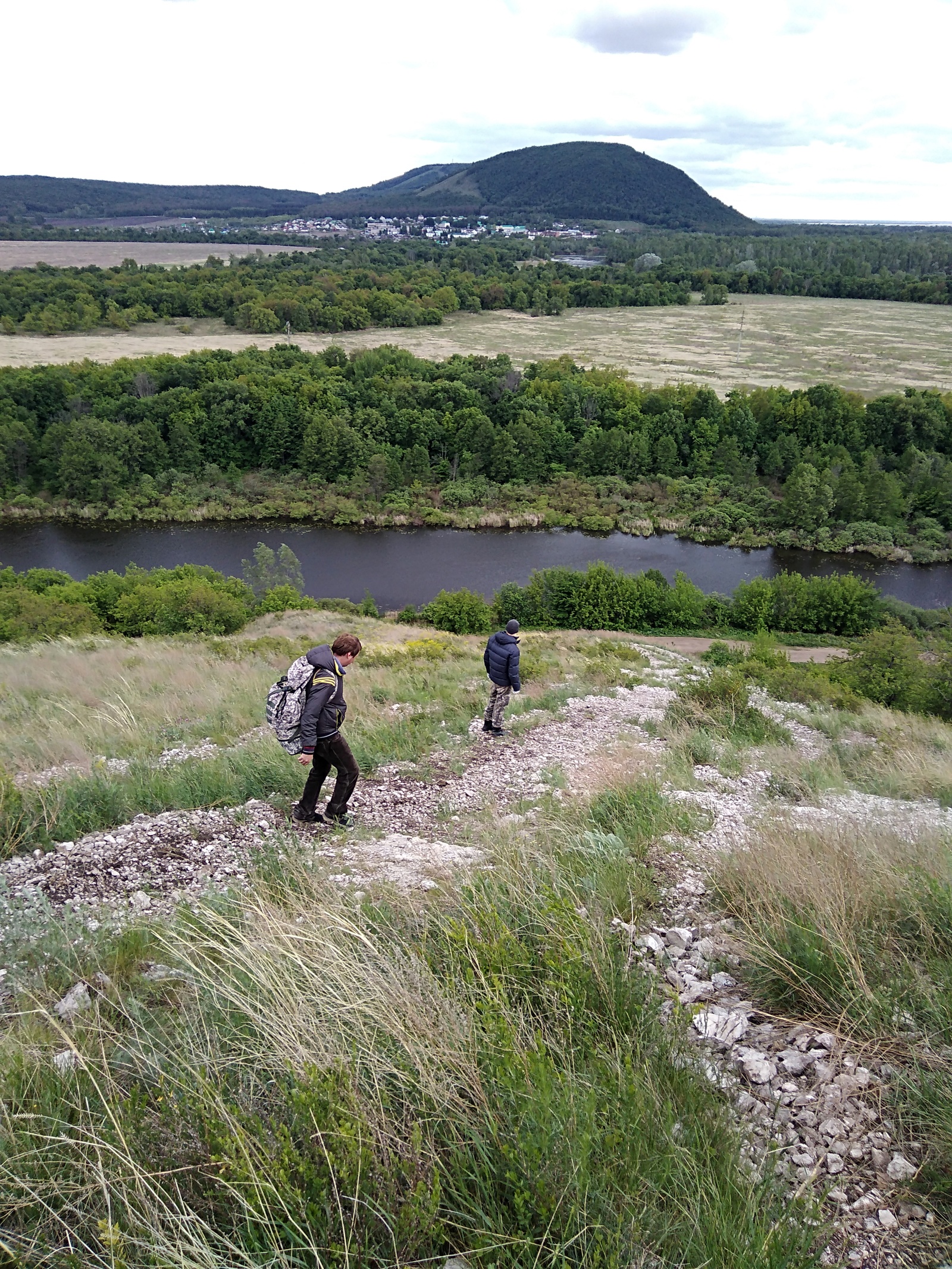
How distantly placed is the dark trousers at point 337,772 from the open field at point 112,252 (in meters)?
114

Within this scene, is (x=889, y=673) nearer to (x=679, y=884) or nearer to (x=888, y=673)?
(x=888, y=673)

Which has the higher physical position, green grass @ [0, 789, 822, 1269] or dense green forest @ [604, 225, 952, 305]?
dense green forest @ [604, 225, 952, 305]

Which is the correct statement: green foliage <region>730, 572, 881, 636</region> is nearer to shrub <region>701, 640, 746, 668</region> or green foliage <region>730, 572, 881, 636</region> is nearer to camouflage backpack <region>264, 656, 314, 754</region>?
shrub <region>701, 640, 746, 668</region>

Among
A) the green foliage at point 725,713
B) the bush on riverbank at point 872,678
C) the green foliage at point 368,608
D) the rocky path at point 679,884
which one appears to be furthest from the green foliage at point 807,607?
the rocky path at point 679,884

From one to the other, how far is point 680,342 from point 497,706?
75689mm

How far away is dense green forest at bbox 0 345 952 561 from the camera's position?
41.9 metres

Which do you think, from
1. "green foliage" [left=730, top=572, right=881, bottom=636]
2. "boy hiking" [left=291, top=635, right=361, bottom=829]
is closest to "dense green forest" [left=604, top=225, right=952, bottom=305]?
"green foliage" [left=730, top=572, right=881, bottom=636]

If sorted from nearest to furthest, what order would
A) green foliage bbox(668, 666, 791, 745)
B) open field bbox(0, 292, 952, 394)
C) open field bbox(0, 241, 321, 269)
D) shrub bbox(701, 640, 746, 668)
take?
green foliage bbox(668, 666, 791, 745)
shrub bbox(701, 640, 746, 668)
open field bbox(0, 292, 952, 394)
open field bbox(0, 241, 321, 269)

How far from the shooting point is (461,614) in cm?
2859

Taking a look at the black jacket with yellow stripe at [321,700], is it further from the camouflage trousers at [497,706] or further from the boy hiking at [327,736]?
the camouflage trousers at [497,706]

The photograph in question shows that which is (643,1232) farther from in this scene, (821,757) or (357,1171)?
(821,757)

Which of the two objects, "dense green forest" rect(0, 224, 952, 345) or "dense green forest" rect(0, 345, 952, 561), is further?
"dense green forest" rect(0, 224, 952, 345)

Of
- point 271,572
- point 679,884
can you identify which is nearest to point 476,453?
point 271,572

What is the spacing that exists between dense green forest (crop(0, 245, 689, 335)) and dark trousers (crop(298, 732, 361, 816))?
77.6 metres
